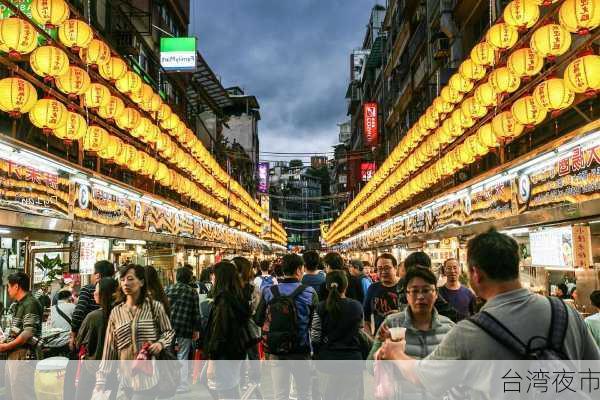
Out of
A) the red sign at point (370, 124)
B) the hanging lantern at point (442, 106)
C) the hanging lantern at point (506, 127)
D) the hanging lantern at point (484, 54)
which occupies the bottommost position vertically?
the hanging lantern at point (506, 127)

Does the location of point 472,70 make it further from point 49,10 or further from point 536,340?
point 536,340

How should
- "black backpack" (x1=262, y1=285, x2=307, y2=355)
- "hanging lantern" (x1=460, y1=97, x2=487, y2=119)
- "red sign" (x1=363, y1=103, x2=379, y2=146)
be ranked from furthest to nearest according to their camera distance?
"red sign" (x1=363, y1=103, x2=379, y2=146) < "hanging lantern" (x1=460, y1=97, x2=487, y2=119) < "black backpack" (x1=262, y1=285, x2=307, y2=355)

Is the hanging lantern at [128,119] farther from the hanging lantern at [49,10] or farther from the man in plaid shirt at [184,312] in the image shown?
the man in plaid shirt at [184,312]

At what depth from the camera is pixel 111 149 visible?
490 inches

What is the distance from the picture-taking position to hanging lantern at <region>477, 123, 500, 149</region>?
11.8 metres

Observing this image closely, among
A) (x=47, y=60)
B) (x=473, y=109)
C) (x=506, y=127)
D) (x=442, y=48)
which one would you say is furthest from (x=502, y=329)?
(x=442, y=48)

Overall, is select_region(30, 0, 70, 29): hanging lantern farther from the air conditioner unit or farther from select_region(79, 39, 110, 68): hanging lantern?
the air conditioner unit

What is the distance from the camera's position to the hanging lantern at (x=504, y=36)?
36.3ft

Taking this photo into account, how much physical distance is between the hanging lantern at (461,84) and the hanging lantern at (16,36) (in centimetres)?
995

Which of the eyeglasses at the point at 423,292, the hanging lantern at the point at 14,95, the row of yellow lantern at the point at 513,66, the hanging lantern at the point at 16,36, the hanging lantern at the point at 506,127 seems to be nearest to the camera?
the eyeglasses at the point at 423,292

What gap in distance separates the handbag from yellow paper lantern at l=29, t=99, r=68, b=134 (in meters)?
5.71

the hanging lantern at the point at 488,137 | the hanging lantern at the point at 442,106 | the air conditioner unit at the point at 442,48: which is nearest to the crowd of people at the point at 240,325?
the hanging lantern at the point at 488,137

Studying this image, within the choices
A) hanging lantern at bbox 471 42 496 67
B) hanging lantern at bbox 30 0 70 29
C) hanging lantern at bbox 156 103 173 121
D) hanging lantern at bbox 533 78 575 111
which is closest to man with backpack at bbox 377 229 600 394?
hanging lantern at bbox 533 78 575 111

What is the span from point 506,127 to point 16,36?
9576mm
